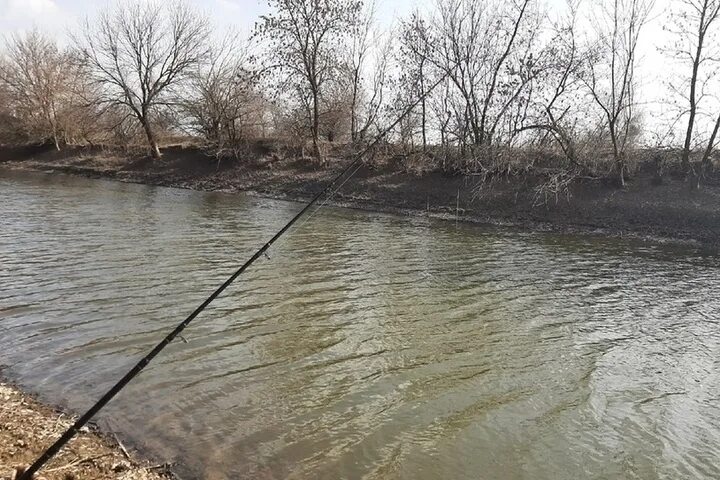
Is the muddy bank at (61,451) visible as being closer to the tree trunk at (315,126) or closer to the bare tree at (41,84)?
the tree trunk at (315,126)

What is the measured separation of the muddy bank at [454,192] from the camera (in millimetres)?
21078

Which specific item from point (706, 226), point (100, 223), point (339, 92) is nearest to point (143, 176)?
point (339, 92)

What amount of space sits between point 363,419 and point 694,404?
4030 mm

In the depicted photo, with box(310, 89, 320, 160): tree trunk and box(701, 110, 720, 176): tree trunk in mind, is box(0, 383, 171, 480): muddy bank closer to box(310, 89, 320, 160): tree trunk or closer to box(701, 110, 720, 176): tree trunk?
box(701, 110, 720, 176): tree trunk

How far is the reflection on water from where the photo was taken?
5078 mm

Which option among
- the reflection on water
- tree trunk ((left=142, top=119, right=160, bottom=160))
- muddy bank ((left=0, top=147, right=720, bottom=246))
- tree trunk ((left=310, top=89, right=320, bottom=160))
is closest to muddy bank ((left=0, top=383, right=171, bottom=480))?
the reflection on water

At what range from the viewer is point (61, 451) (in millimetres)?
4305

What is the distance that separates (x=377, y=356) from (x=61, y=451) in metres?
4.03

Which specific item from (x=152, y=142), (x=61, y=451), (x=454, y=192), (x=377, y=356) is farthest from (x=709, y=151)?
(x=152, y=142)

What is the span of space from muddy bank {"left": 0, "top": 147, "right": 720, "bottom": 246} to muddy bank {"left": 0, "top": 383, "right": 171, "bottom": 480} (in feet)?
63.4

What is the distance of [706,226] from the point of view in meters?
19.8

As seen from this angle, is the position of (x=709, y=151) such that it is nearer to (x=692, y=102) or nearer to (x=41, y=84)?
(x=692, y=102)

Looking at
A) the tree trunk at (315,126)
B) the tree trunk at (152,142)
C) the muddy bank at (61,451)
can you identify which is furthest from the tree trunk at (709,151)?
the tree trunk at (152,142)

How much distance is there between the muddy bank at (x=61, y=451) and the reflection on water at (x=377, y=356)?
33cm
